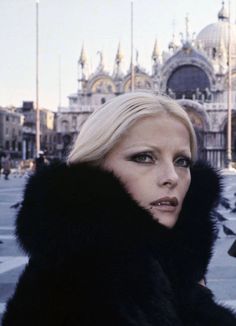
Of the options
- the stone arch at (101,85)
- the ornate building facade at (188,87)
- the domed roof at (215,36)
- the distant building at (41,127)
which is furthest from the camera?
the distant building at (41,127)

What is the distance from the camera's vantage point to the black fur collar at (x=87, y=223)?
1332 millimetres

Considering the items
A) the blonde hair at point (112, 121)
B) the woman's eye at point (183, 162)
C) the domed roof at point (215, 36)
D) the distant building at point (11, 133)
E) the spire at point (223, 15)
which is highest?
the spire at point (223, 15)

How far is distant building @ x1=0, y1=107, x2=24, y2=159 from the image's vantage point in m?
73.6

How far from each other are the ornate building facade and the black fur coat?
5166 centimetres

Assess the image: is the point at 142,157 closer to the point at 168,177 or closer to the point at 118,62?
the point at 168,177

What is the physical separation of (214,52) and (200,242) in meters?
71.0

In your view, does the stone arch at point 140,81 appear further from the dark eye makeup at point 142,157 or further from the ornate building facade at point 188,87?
the dark eye makeup at point 142,157

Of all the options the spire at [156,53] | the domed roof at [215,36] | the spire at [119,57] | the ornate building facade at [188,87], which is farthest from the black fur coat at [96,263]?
the spire at [156,53]

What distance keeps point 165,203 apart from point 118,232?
0.19 m

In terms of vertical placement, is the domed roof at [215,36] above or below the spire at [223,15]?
→ below

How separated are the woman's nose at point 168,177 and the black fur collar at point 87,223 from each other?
0.10 metres

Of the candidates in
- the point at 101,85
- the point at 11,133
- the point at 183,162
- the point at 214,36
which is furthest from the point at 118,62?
the point at 183,162

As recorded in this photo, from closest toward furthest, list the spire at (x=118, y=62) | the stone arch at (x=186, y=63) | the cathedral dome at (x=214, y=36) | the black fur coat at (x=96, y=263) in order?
1. the black fur coat at (x=96, y=263)
2. the stone arch at (x=186, y=63)
3. the spire at (x=118, y=62)
4. the cathedral dome at (x=214, y=36)

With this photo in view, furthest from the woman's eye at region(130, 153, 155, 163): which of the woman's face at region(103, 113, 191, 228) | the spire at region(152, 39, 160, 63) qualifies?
the spire at region(152, 39, 160, 63)
